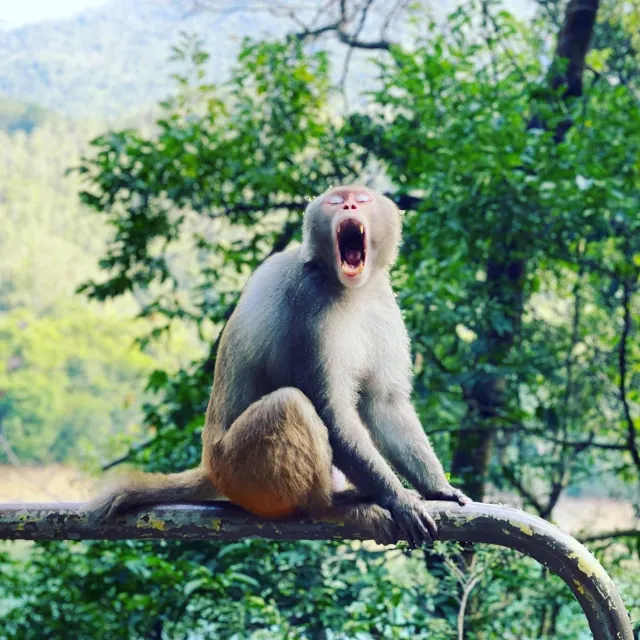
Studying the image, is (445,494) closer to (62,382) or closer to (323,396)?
(323,396)

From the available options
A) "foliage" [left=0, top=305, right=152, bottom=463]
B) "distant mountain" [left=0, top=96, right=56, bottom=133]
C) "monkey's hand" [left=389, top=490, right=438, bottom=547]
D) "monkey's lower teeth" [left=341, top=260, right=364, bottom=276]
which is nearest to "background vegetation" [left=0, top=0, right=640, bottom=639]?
"monkey's hand" [left=389, top=490, right=438, bottom=547]

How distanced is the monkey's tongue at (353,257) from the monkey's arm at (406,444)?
455mm

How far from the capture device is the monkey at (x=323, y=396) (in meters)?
2.22

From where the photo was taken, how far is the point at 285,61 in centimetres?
516

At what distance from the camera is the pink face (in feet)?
7.93

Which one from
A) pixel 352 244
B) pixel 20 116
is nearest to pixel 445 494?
pixel 352 244

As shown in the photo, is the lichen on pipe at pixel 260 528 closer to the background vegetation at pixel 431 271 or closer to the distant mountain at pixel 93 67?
the background vegetation at pixel 431 271

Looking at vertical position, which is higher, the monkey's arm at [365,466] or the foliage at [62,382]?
the monkey's arm at [365,466]

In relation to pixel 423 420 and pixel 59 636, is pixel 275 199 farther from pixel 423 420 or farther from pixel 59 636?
pixel 59 636

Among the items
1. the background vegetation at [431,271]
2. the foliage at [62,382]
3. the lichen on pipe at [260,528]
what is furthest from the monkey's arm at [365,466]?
the foliage at [62,382]

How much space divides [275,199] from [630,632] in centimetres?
414

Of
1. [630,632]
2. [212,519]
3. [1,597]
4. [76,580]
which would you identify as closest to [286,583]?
[76,580]

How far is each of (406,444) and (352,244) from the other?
65 cm

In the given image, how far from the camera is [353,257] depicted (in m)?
2.47
